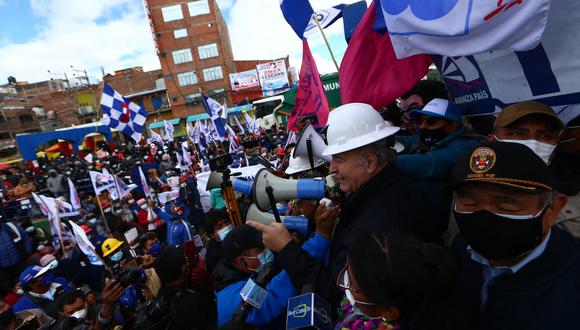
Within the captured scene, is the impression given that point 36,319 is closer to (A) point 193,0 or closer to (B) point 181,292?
(B) point 181,292

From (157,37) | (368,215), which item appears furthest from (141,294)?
(157,37)

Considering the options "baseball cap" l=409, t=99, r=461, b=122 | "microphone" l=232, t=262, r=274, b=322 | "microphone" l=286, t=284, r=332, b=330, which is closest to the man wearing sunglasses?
"baseball cap" l=409, t=99, r=461, b=122

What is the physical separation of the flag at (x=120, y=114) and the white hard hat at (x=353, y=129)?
7899 millimetres

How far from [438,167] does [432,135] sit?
56cm

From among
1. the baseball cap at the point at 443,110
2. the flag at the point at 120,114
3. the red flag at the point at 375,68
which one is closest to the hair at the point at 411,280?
the baseball cap at the point at 443,110

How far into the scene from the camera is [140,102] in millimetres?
46938

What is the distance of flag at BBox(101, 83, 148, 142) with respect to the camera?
27.9ft

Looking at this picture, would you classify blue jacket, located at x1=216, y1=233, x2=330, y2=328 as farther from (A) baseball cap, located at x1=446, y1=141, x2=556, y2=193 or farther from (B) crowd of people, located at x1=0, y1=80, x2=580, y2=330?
(A) baseball cap, located at x1=446, y1=141, x2=556, y2=193

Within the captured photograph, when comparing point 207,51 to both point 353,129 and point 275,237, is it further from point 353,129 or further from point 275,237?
point 275,237

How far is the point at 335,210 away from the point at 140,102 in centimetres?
5221

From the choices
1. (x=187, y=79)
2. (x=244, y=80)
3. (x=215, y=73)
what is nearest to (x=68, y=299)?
(x=244, y=80)

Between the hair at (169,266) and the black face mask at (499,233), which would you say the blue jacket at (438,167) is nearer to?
the black face mask at (499,233)

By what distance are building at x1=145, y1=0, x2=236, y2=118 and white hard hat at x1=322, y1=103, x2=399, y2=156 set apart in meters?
42.7

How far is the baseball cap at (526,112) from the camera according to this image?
1684mm
